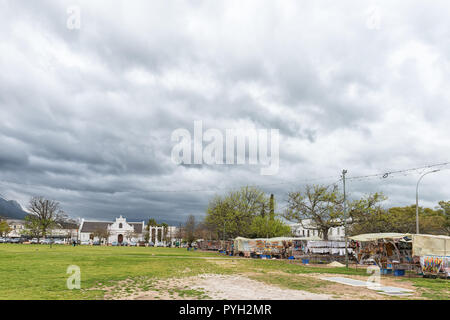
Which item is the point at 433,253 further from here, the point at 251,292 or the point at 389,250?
the point at 251,292

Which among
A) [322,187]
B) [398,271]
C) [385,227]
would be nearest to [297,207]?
[322,187]

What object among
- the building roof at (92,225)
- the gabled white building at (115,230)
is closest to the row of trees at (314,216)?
the gabled white building at (115,230)

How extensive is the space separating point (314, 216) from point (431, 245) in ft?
78.6

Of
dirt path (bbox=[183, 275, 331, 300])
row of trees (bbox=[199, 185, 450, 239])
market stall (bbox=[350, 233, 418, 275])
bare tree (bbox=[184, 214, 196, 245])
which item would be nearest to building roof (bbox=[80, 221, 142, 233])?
bare tree (bbox=[184, 214, 196, 245])

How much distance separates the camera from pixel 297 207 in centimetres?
4681

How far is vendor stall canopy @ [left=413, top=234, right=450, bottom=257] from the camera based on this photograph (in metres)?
22.2

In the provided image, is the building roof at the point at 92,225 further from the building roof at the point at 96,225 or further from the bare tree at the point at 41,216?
the bare tree at the point at 41,216

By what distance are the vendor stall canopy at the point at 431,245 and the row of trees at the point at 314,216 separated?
22388mm

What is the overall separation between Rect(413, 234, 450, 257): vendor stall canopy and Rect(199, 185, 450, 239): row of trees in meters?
22.4

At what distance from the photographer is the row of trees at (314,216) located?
45.4m

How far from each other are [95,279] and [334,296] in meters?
11.0

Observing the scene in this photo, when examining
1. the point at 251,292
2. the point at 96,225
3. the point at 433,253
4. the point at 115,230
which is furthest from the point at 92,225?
the point at 251,292

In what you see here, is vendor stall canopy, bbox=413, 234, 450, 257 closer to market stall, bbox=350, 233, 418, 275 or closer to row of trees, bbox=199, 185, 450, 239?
market stall, bbox=350, 233, 418, 275
